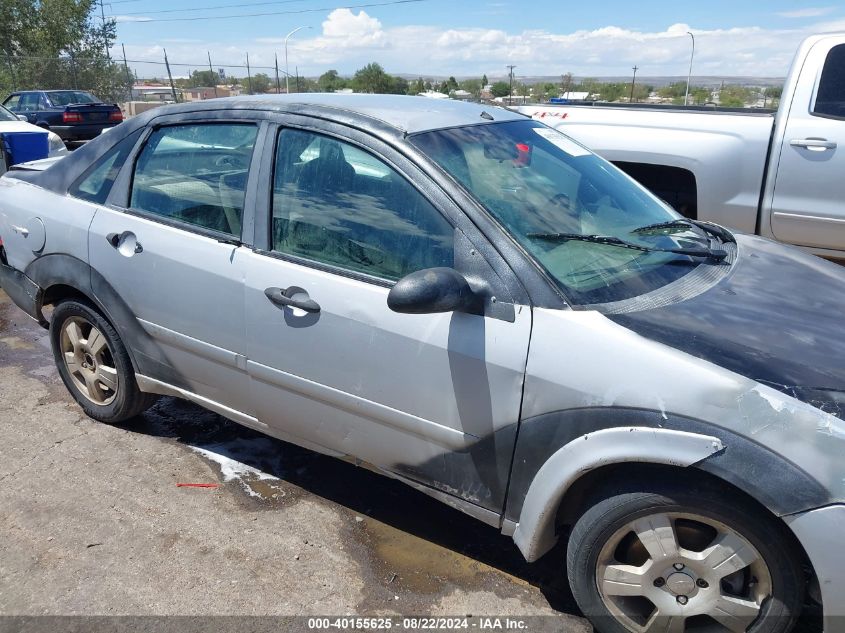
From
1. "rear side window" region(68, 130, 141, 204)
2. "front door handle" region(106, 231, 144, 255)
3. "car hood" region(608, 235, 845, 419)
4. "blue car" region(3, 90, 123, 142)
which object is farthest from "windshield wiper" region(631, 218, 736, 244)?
"blue car" region(3, 90, 123, 142)

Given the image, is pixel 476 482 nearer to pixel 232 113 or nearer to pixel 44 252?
pixel 232 113

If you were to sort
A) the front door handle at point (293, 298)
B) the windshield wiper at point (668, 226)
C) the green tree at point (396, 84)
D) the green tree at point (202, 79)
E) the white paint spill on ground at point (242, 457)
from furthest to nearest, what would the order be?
the green tree at point (396, 84) → the green tree at point (202, 79) → the white paint spill on ground at point (242, 457) → the windshield wiper at point (668, 226) → the front door handle at point (293, 298)

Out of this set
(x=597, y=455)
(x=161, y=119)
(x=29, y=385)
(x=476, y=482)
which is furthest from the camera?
(x=29, y=385)

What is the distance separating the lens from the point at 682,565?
2.16 meters

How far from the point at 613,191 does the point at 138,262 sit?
7.13 feet

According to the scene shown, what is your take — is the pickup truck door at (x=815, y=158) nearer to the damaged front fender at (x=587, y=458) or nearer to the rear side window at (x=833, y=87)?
the rear side window at (x=833, y=87)

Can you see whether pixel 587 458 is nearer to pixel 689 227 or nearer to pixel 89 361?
pixel 689 227

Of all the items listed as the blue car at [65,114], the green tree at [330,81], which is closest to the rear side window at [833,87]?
the blue car at [65,114]

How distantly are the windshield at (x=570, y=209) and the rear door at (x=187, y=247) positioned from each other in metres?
0.93

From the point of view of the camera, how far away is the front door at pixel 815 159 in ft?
15.7

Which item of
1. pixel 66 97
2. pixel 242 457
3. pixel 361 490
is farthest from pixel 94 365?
pixel 66 97

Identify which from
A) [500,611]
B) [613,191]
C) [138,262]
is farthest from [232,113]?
[500,611]

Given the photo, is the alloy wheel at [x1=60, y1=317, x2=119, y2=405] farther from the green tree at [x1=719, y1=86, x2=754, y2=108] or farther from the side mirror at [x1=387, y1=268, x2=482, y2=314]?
the green tree at [x1=719, y1=86, x2=754, y2=108]

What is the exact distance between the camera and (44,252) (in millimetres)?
3674
